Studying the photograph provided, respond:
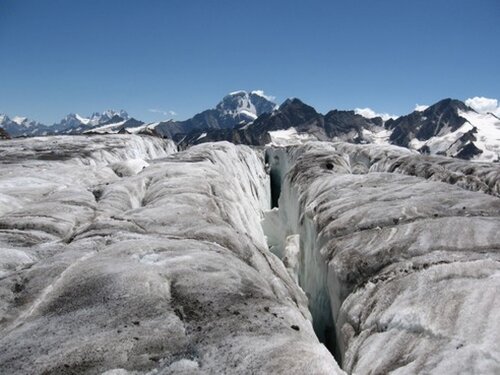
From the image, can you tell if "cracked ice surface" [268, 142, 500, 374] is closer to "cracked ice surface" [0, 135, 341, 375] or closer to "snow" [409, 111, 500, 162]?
"cracked ice surface" [0, 135, 341, 375]

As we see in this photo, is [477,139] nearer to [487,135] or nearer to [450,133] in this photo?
[487,135]

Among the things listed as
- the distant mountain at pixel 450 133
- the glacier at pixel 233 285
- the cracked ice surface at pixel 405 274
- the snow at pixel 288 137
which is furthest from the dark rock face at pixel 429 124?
the glacier at pixel 233 285

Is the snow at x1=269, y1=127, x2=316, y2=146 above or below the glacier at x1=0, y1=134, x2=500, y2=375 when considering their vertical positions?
above

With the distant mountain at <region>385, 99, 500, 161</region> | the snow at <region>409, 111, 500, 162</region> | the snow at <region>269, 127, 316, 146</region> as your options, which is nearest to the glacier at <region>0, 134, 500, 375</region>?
the snow at <region>409, 111, 500, 162</region>

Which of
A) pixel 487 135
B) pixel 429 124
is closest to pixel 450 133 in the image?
pixel 429 124

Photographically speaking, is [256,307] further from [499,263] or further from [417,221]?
[417,221]

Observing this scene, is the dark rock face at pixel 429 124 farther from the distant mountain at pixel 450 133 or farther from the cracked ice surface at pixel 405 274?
the cracked ice surface at pixel 405 274

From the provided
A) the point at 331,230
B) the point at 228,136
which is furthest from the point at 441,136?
the point at 331,230
